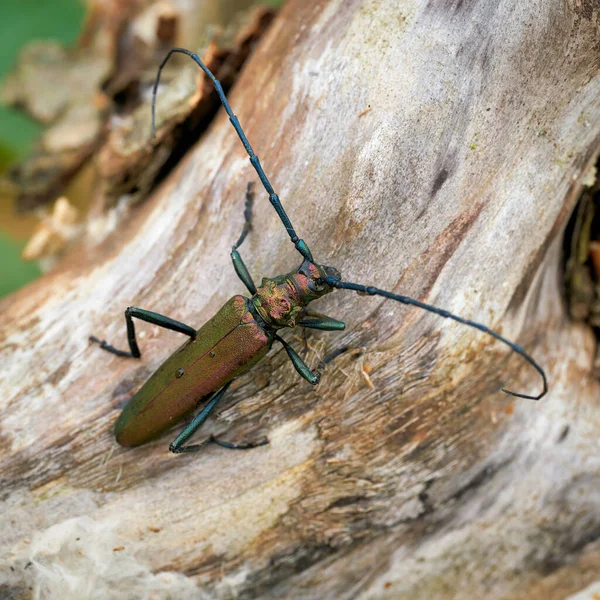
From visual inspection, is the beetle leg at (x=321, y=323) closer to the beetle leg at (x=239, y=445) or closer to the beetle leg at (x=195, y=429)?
the beetle leg at (x=195, y=429)

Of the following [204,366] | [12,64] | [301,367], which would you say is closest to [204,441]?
[204,366]

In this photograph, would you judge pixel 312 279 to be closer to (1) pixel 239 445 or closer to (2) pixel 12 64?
(1) pixel 239 445

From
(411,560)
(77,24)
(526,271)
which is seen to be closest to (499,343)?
(526,271)

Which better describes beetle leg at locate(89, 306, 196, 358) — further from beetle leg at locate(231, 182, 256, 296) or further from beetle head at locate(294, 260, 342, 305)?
beetle head at locate(294, 260, 342, 305)

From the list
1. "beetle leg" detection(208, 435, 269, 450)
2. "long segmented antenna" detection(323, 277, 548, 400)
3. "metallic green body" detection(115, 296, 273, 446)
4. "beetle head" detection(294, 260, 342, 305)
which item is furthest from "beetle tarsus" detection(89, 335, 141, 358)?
"long segmented antenna" detection(323, 277, 548, 400)

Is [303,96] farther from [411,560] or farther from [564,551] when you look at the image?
[564,551]

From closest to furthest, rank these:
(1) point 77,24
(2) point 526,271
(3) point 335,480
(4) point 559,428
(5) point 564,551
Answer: (2) point 526,271
(3) point 335,480
(4) point 559,428
(5) point 564,551
(1) point 77,24
